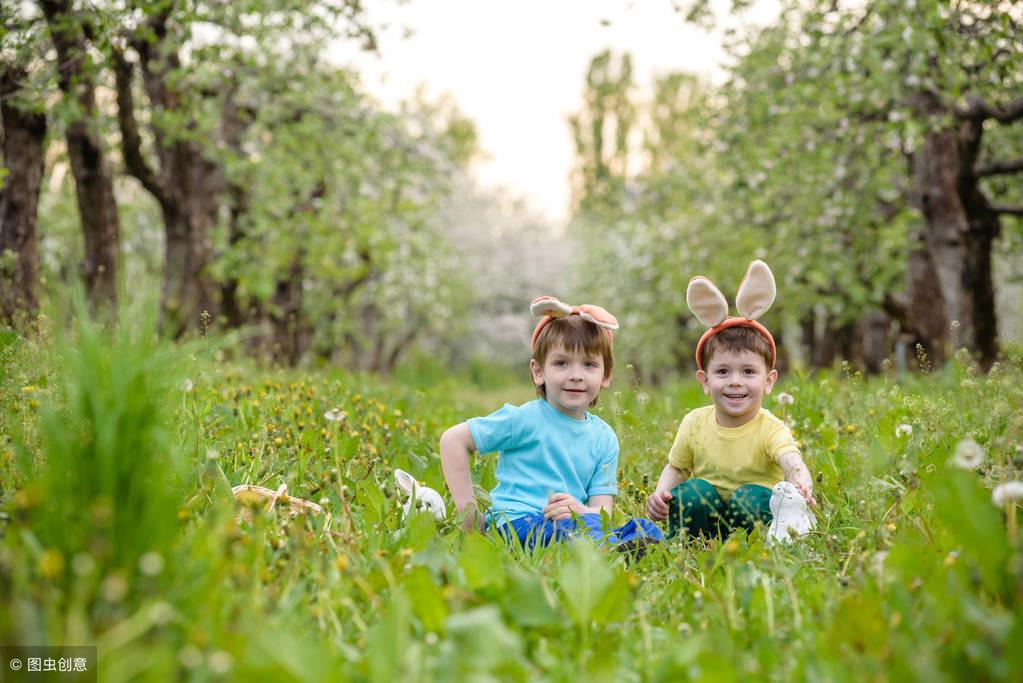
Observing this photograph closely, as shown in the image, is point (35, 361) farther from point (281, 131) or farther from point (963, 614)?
point (281, 131)

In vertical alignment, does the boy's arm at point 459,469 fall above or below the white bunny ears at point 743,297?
below

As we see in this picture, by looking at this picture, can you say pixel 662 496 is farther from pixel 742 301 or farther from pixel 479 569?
pixel 479 569

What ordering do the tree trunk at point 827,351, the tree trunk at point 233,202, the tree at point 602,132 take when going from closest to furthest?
1. the tree trunk at point 233,202
2. the tree trunk at point 827,351
3. the tree at point 602,132

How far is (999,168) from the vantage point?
938cm

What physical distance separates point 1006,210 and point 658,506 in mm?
8221

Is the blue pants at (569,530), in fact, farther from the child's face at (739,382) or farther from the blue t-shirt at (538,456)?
the child's face at (739,382)

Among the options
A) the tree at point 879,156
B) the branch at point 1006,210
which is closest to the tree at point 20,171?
the tree at point 879,156

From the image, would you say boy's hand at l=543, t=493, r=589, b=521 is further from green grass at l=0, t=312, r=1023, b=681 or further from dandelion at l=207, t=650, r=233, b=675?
dandelion at l=207, t=650, r=233, b=675

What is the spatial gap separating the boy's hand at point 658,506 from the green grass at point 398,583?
10.5 inches

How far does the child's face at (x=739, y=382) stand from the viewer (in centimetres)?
344

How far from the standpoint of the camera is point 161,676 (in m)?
1.32

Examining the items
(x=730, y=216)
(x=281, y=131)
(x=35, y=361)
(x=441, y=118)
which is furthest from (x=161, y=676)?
(x=441, y=118)

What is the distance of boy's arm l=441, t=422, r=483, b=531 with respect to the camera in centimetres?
314

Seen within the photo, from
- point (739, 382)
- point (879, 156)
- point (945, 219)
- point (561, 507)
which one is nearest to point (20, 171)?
point (561, 507)
